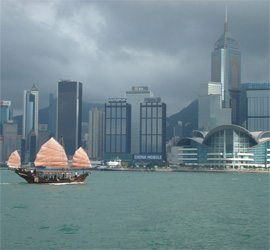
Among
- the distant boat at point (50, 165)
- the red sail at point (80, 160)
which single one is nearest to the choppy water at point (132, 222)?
the distant boat at point (50, 165)

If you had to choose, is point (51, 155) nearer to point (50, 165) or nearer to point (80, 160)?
point (50, 165)

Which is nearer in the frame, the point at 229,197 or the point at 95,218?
the point at 95,218

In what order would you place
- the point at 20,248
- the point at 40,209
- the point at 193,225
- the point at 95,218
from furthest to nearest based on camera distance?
the point at 40,209 → the point at 95,218 → the point at 193,225 → the point at 20,248

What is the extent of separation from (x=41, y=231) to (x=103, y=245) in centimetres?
731

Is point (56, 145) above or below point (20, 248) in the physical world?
above

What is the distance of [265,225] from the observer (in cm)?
4488

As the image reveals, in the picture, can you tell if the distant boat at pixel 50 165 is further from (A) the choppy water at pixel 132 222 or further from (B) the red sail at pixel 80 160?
(A) the choppy water at pixel 132 222

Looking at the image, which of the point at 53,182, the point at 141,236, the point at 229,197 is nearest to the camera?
the point at 141,236

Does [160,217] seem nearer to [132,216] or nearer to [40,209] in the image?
[132,216]

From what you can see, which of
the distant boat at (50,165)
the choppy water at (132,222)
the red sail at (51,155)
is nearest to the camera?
the choppy water at (132,222)

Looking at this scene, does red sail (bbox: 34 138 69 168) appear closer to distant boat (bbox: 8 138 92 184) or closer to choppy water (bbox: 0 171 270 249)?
distant boat (bbox: 8 138 92 184)

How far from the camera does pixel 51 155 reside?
3831 inches

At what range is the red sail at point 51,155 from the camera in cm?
9619

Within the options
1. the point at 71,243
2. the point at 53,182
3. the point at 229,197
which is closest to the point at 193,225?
the point at 71,243
